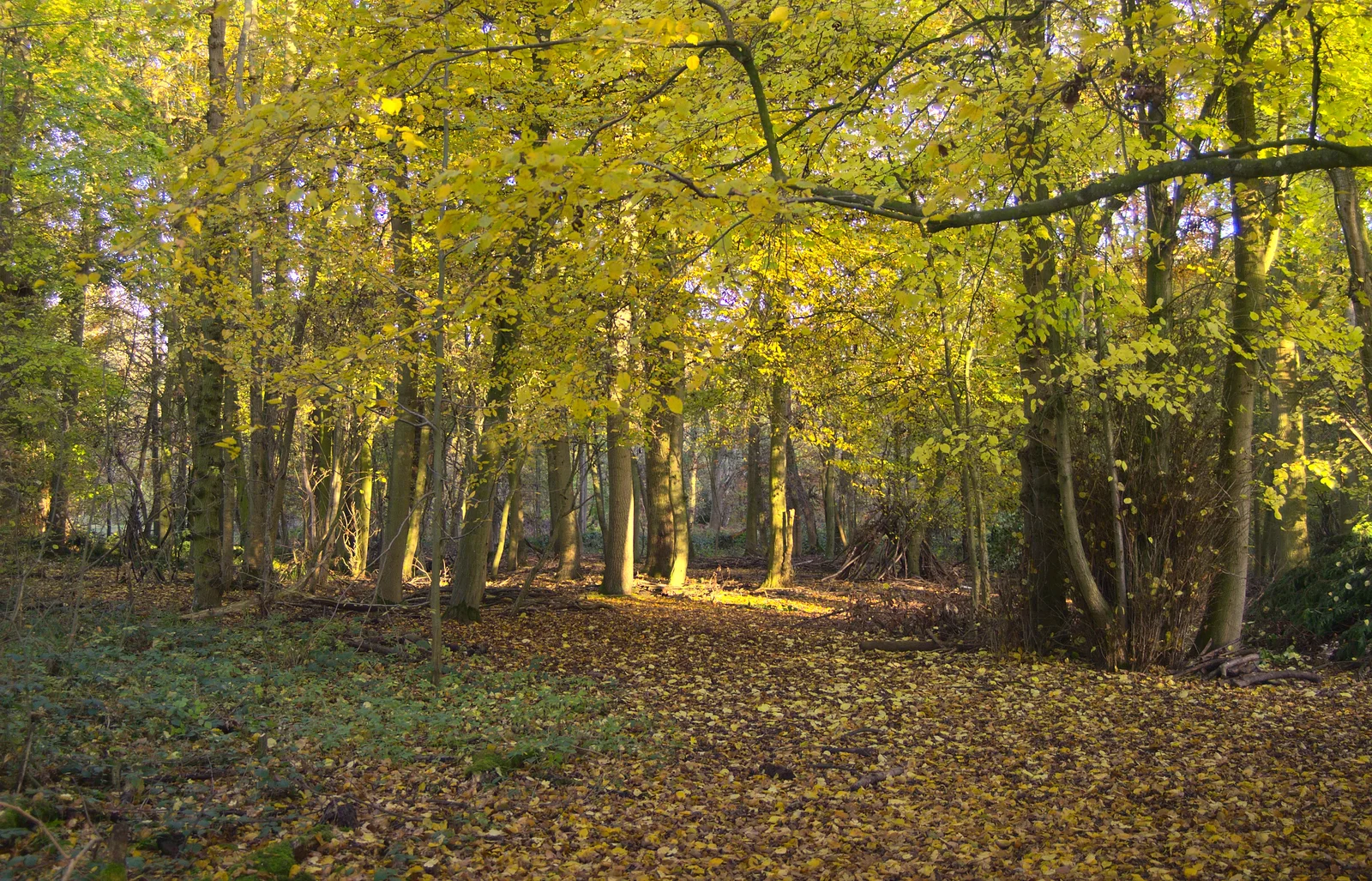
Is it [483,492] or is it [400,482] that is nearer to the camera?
[483,492]

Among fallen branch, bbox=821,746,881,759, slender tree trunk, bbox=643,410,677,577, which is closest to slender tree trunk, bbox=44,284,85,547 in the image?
fallen branch, bbox=821,746,881,759

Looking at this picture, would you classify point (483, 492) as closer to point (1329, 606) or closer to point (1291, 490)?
point (1329, 606)

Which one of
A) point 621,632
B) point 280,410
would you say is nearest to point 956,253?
point 621,632

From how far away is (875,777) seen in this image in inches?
188

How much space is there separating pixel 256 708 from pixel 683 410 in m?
3.79

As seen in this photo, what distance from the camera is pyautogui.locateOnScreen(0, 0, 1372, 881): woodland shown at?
3.59 meters

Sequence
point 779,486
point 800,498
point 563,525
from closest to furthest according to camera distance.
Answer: point 779,486, point 563,525, point 800,498

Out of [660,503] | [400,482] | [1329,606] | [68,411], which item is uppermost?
[68,411]

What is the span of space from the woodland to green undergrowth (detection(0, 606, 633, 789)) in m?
0.05

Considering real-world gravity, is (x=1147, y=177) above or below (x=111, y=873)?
above

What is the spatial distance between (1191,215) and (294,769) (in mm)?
8084

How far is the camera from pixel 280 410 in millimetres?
9469

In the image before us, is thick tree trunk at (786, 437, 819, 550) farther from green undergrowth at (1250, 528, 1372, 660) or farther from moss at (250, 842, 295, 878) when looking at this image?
moss at (250, 842, 295, 878)

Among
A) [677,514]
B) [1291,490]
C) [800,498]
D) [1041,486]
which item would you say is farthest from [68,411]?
[800,498]
